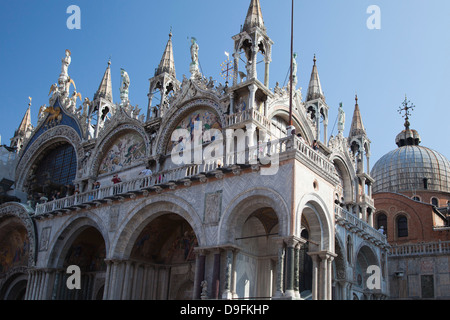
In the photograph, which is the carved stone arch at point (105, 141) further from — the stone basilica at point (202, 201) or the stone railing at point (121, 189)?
the stone railing at point (121, 189)

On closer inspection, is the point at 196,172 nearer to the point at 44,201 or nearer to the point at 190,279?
the point at 190,279

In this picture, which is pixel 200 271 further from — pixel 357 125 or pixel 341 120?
pixel 357 125

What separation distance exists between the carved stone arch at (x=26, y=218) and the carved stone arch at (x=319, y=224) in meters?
13.5

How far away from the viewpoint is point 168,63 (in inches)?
1016

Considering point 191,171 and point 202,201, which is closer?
point 202,201

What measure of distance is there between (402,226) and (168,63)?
20001 millimetres

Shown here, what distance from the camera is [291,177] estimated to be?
51.1ft

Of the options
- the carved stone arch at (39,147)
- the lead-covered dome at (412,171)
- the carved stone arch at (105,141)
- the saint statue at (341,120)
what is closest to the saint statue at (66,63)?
the carved stone arch at (39,147)

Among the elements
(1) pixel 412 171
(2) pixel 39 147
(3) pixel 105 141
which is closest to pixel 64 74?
(2) pixel 39 147

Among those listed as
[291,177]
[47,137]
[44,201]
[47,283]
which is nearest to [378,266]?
[291,177]

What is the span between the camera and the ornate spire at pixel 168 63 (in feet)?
83.7

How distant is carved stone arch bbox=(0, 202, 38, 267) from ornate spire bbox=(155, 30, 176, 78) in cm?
938

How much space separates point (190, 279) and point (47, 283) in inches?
270

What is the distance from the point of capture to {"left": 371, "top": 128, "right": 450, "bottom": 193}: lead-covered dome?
139ft
